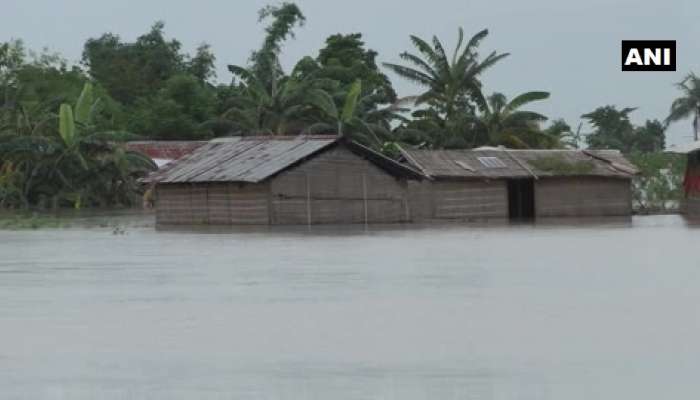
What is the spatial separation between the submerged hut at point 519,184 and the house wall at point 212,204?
5712 mm

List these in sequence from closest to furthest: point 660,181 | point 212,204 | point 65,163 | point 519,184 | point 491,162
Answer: point 212,204 < point 491,162 < point 519,184 < point 65,163 < point 660,181

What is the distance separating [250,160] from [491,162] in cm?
803

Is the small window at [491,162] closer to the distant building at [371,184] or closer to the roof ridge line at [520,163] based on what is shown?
Result: the distant building at [371,184]

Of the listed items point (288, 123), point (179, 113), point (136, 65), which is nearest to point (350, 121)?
point (288, 123)

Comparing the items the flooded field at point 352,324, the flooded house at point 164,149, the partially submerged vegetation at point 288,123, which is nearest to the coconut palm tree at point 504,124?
the partially submerged vegetation at point 288,123

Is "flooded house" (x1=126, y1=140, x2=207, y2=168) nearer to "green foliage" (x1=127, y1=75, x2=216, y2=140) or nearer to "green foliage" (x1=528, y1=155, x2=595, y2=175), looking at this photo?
"green foliage" (x1=127, y1=75, x2=216, y2=140)

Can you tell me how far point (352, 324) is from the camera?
12.5 meters

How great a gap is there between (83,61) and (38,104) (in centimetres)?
A: 2569

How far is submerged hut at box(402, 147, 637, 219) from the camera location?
40.9 metres

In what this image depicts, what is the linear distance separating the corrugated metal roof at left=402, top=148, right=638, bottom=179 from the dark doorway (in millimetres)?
1198

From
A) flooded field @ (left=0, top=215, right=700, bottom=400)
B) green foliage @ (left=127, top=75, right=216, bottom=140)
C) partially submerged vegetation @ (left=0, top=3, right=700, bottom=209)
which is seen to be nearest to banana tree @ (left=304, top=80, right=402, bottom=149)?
partially submerged vegetation @ (left=0, top=3, right=700, bottom=209)

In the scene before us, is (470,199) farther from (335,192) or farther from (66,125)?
(66,125)

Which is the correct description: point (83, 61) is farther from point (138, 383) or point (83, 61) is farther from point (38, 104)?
point (138, 383)

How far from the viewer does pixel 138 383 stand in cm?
924
